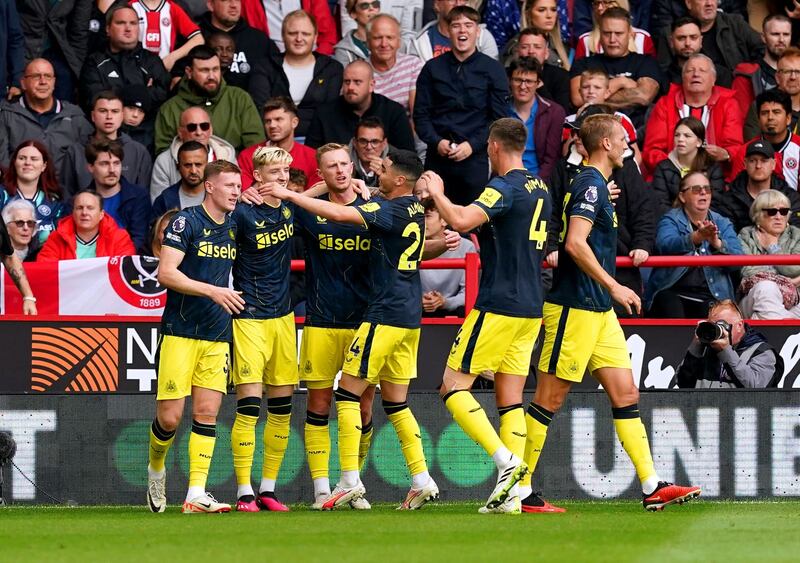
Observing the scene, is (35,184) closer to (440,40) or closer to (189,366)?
(189,366)

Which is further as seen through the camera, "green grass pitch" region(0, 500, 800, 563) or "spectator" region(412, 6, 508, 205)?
"spectator" region(412, 6, 508, 205)

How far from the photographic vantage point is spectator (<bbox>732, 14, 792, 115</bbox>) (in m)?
16.2

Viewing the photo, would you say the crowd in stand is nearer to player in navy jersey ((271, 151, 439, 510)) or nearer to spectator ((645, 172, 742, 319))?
spectator ((645, 172, 742, 319))

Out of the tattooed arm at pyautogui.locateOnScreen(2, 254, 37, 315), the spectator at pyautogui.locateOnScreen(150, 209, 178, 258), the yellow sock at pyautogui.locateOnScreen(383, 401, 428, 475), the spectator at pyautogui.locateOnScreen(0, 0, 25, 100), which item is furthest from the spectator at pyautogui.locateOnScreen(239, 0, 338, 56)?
the yellow sock at pyautogui.locateOnScreen(383, 401, 428, 475)

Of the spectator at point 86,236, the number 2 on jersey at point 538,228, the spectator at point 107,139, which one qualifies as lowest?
the spectator at point 86,236

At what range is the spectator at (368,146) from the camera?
14.4 meters

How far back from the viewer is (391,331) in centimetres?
994

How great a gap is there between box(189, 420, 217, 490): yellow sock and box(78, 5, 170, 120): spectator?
21.1 ft

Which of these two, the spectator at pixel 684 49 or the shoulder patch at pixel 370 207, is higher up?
the spectator at pixel 684 49

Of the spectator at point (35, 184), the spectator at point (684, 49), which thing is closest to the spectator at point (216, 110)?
the spectator at point (35, 184)

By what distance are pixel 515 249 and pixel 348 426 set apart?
1.61 meters

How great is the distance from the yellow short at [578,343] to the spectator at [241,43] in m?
7.18

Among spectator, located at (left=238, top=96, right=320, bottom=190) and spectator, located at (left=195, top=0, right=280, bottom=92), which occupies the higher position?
spectator, located at (left=195, top=0, right=280, bottom=92)

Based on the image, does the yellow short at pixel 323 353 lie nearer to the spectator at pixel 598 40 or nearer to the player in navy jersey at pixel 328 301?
the player in navy jersey at pixel 328 301
